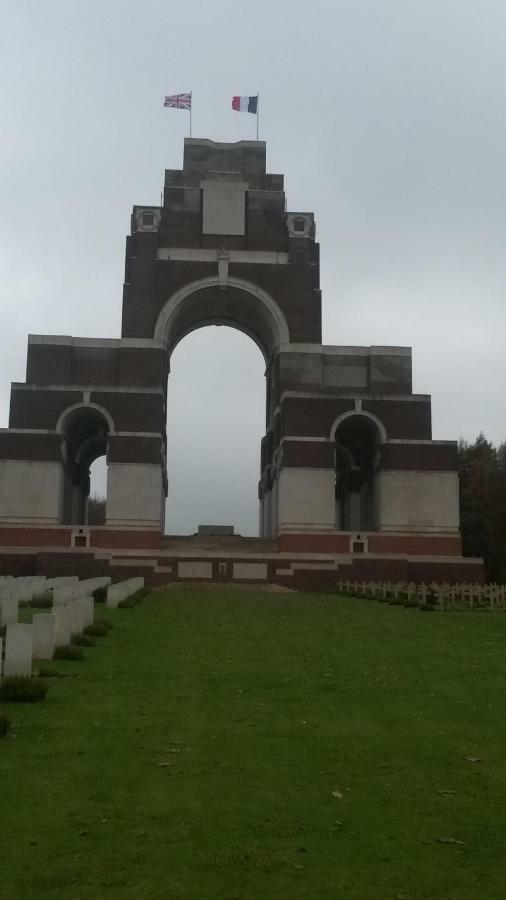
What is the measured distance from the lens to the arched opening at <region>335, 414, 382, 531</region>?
42.6 metres

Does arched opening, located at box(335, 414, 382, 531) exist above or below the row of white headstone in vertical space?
above

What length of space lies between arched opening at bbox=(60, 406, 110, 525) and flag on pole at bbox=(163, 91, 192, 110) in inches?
665

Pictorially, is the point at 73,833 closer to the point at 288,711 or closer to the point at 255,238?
the point at 288,711

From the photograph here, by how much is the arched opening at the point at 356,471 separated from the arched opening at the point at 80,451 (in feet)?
38.6

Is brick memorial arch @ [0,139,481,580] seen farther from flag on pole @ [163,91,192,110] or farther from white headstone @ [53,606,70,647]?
white headstone @ [53,606,70,647]

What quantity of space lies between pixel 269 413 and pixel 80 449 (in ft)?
33.9

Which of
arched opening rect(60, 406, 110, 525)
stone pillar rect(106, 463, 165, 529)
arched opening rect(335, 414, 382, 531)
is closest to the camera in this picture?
stone pillar rect(106, 463, 165, 529)

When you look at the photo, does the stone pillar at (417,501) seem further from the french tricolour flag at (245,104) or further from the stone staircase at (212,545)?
the french tricolour flag at (245,104)

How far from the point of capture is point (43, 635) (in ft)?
33.3

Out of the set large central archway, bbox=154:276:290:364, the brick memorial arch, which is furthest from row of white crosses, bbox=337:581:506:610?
large central archway, bbox=154:276:290:364

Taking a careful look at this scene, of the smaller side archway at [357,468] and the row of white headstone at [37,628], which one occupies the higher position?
the smaller side archway at [357,468]

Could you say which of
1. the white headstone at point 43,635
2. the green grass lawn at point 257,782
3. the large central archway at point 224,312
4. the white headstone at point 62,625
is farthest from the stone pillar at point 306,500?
the white headstone at point 43,635

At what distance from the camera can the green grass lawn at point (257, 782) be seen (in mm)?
4168

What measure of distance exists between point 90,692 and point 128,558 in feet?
100
